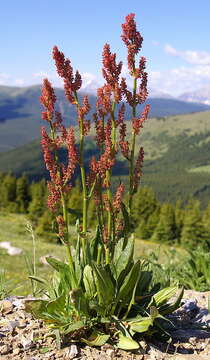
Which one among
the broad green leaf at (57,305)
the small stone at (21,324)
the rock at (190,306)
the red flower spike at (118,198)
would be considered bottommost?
the rock at (190,306)

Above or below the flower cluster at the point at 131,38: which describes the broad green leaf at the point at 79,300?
below

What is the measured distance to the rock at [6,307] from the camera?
6456 mm

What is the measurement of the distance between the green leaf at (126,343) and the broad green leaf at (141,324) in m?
0.16

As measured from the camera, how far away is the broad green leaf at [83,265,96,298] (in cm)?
580

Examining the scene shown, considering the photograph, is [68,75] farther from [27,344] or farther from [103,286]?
[27,344]

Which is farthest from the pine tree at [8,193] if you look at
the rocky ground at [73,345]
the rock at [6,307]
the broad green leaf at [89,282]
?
the broad green leaf at [89,282]

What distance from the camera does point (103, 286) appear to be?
5457 mm

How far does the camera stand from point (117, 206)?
5508 mm

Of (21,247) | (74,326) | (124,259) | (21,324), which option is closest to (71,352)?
(74,326)

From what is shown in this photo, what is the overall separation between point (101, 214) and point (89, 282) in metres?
0.94

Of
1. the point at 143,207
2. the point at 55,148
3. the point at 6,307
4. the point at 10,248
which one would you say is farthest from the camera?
the point at 143,207

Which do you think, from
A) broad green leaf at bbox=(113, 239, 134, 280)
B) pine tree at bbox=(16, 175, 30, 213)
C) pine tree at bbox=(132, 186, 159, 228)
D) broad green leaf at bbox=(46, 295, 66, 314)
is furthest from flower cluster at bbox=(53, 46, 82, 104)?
pine tree at bbox=(16, 175, 30, 213)

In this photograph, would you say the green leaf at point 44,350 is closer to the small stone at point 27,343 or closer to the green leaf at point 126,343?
the small stone at point 27,343

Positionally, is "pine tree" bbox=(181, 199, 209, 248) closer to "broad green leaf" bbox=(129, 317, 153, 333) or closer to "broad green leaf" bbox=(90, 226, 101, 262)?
"broad green leaf" bbox=(90, 226, 101, 262)
